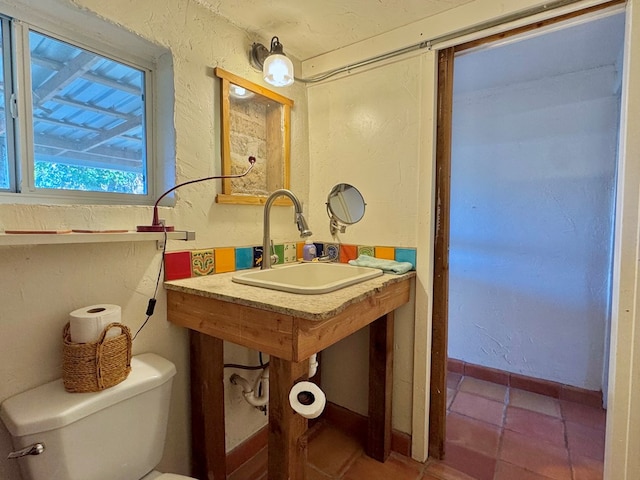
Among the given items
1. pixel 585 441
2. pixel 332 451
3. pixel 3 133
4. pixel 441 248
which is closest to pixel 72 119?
pixel 3 133

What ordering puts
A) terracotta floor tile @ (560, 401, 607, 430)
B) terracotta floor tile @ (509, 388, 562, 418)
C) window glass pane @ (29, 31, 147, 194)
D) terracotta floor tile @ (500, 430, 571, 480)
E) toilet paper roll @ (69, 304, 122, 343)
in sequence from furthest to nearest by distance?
1. terracotta floor tile @ (509, 388, 562, 418)
2. terracotta floor tile @ (560, 401, 607, 430)
3. terracotta floor tile @ (500, 430, 571, 480)
4. window glass pane @ (29, 31, 147, 194)
5. toilet paper roll @ (69, 304, 122, 343)

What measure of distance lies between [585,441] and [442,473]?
32.0 inches

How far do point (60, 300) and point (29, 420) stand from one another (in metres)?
0.32

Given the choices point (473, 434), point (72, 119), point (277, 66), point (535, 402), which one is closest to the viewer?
point (72, 119)

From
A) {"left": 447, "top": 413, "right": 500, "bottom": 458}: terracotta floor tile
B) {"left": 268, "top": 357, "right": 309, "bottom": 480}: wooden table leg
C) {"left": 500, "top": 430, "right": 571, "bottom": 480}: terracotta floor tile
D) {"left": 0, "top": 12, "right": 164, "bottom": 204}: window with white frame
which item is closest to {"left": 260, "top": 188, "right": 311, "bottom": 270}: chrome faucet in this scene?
{"left": 0, "top": 12, "right": 164, "bottom": 204}: window with white frame

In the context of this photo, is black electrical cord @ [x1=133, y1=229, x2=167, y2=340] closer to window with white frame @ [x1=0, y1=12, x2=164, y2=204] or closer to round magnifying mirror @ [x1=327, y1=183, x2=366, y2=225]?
window with white frame @ [x1=0, y1=12, x2=164, y2=204]

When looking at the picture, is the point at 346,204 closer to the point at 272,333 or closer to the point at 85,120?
the point at 272,333

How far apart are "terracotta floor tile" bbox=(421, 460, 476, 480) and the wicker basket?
130 centimetres

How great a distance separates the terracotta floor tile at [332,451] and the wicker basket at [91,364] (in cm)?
102

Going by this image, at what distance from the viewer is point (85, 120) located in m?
1.08

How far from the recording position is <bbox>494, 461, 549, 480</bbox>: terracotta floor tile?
1.37m

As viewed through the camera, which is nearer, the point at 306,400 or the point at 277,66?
the point at 306,400

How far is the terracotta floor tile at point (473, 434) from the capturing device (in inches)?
61.2

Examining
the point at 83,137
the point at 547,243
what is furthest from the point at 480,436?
the point at 83,137
